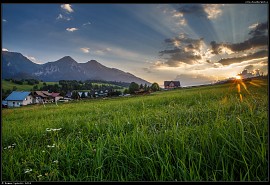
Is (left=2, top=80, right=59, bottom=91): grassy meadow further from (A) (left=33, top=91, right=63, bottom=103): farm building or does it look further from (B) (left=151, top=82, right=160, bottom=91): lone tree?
(B) (left=151, top=82, right=160, bottom=91): lone tree

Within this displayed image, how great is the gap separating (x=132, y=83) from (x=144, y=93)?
35 centimetres

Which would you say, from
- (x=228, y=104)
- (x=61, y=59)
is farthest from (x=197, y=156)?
(x=228, y=104)

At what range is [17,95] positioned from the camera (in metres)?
2.83

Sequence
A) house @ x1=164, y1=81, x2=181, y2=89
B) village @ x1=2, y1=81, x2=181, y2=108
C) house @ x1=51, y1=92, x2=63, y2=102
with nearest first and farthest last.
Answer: house @ x1=164, y1=81, x2=181, y2=89
village @ x1=2, y1=81, x2=181, y2=108
house @ x1=51, y1=92, x2=63, y2=102

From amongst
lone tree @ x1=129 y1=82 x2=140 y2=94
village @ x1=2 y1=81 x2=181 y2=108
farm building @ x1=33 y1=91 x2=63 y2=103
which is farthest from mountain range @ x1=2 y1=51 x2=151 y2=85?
farm building @ x1=33 y1=91 x2=63 y2=103

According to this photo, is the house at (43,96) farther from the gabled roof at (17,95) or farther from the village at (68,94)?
the gabled roof at (17,95)

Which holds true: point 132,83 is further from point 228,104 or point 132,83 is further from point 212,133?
point 228,104

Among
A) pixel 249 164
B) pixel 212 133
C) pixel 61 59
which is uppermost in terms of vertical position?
pixel 61 59

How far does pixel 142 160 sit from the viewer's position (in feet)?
6.79

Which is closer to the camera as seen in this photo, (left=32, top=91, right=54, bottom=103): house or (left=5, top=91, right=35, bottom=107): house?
(left=5, top=91, right=35, bottom=107): house

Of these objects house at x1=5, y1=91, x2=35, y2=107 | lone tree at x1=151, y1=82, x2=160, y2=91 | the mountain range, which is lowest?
house at x1=5, y1=91, x2=35, y2=107

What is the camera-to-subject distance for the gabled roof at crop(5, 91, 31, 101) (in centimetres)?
265

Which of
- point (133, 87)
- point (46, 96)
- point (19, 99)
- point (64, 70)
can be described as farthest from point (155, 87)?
point (19, 99)

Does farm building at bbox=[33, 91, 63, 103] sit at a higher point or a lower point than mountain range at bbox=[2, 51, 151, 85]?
lower
